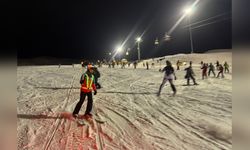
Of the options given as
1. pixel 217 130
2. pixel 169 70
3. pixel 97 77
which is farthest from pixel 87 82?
pixel 169 70

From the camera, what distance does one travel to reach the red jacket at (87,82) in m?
6.16

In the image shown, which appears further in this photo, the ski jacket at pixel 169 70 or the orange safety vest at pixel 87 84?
the ski jacket at pixel 169 70

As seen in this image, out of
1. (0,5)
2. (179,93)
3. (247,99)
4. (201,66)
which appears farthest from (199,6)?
(0,5)

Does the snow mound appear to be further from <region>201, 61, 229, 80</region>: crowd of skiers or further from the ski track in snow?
<region>201, 61, 229, 80</region>: crowd of skiers

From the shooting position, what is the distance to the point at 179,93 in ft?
32.5

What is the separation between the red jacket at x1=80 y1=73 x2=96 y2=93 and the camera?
6.16m

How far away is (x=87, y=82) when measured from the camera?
20.4ft

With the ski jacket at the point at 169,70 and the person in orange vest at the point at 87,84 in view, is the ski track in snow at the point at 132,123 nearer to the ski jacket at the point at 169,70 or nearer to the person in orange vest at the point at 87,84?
the person in orange vest at the point at 87,84

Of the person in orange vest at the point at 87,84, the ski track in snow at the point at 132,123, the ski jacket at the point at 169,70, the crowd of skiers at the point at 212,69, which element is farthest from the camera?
the crowd of skiers at the point at 212,69

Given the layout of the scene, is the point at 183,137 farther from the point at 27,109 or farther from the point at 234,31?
the point at 27,109

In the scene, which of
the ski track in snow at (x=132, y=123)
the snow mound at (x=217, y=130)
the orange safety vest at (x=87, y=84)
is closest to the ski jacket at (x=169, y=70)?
the ski track in snow at (x=132, y=123)

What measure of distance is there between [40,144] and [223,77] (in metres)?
12.1

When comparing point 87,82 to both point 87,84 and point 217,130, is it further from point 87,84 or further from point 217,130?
point 217,130

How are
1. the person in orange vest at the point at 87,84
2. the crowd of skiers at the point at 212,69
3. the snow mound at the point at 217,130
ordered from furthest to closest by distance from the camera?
the crowd of skiers at the point at 212,69 < the person in orange vest at the point at 87,84 < the snow mound at the point at 217,130
